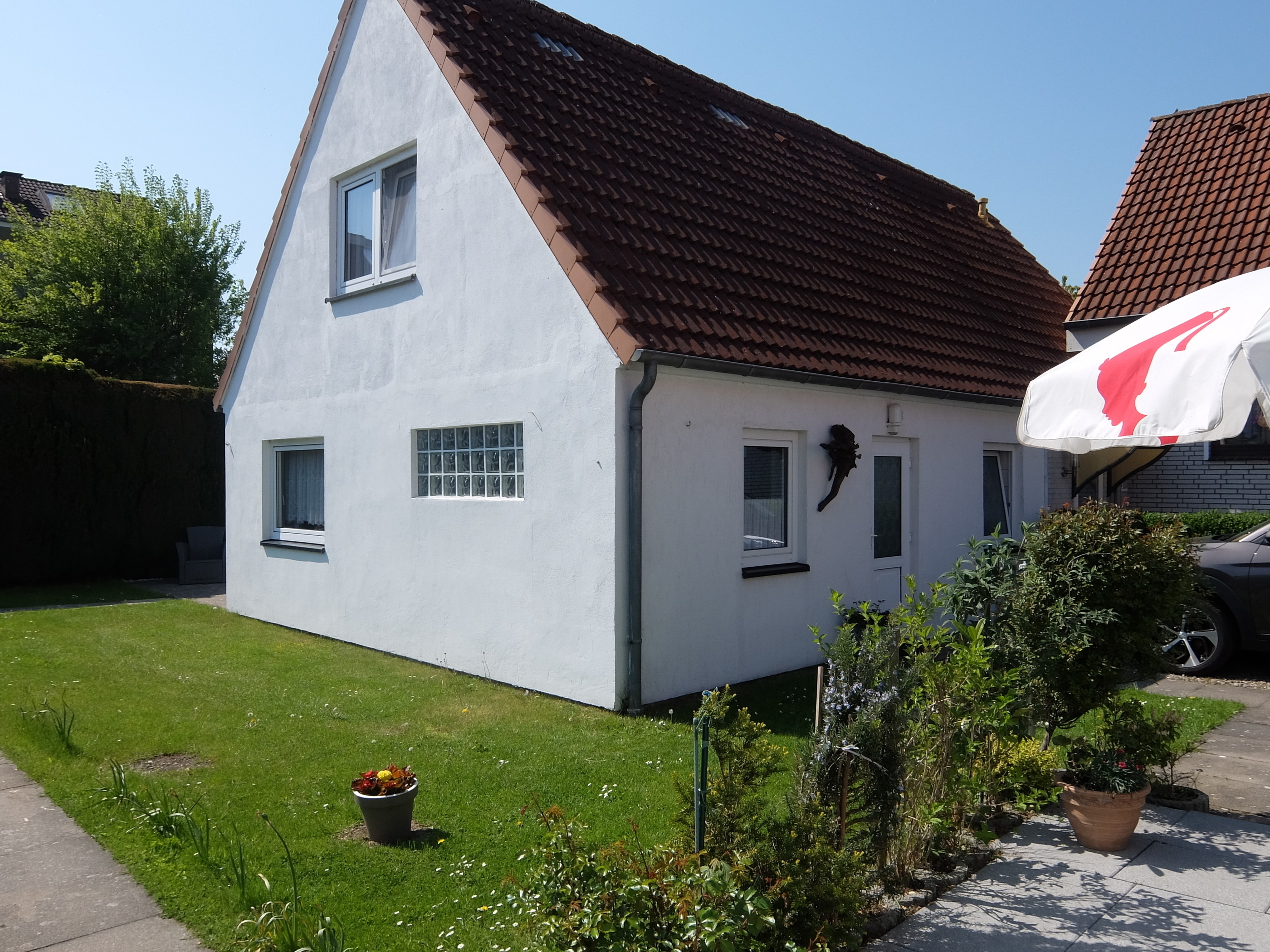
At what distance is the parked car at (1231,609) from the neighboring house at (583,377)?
2.63 meters

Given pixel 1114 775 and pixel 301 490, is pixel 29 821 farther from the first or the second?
pixel 301 490

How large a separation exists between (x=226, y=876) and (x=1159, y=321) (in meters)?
5.63

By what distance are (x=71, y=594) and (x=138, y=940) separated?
13418mm

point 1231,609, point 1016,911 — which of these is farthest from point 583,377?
point 1231,609

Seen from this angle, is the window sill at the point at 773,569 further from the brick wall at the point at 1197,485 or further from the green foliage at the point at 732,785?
the brick wall at the point at 1197,485

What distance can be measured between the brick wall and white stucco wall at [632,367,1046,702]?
116 inches

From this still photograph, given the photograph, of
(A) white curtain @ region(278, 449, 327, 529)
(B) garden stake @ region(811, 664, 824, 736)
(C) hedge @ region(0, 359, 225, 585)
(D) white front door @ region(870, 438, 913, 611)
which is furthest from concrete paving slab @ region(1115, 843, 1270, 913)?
(C) hedge @ region(0, 359, 225, 585)

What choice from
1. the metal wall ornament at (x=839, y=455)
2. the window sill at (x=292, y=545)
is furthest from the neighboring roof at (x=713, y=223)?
the window sill at (x=292, y=545)

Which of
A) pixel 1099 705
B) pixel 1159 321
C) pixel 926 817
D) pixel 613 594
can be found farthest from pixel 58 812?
pixel 1159 321

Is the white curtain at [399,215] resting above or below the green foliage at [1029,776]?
above

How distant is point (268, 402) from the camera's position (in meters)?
12.4

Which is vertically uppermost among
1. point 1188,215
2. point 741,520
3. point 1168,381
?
point 1188,215

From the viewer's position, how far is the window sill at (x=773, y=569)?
859cm

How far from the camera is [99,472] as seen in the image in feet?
54.4
